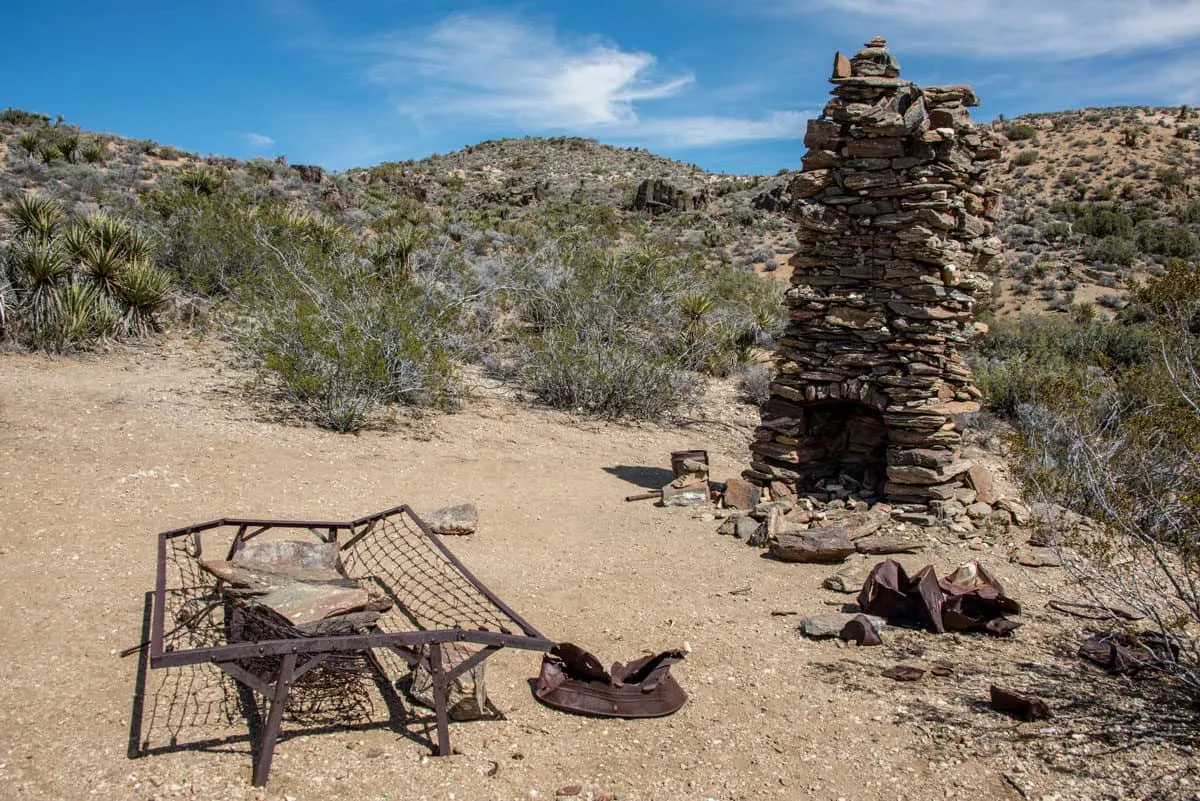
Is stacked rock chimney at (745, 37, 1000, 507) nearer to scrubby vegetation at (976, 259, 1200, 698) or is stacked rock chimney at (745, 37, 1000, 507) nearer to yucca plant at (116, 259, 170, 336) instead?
scrubby vegetation at (976, 259, 1200, 698)

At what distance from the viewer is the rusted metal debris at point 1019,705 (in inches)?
137

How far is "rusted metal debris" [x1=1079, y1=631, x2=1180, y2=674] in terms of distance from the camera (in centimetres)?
391

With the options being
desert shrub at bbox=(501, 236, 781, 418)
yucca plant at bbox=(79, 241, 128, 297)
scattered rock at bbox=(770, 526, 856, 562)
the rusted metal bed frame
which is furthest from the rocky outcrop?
Answer: the rusted metal bed frame

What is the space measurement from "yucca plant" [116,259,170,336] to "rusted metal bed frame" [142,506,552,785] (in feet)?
25.6

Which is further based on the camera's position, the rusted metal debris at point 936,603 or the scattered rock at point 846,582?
the scattered rock at point 846,582

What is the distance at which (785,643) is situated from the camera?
453cm

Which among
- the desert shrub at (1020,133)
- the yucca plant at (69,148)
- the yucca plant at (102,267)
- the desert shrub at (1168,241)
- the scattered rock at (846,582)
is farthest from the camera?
the desert shrub at (1020,133)

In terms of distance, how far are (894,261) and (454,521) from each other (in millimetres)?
3986

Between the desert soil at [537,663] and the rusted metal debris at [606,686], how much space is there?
65 millimetres

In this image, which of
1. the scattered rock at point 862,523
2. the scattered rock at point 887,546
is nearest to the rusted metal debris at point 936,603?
the scattered rock at point 887,546

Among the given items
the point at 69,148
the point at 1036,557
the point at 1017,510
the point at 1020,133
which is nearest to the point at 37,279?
the point at 1017,510

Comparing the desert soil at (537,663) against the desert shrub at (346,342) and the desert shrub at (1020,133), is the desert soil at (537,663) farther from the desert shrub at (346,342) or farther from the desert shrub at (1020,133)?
the desert shrub at (1020,133)

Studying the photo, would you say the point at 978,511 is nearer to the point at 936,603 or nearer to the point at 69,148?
the point at 936,603

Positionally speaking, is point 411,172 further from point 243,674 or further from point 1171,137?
point 243,674
